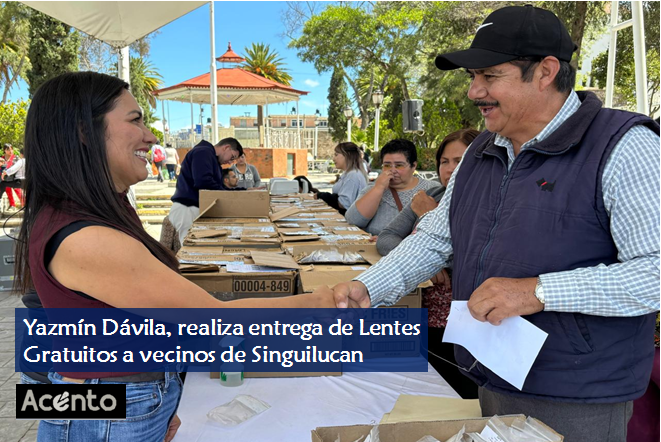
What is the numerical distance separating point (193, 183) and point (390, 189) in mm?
2511

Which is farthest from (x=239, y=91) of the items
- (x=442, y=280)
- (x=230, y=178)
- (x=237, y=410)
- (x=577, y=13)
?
(x=237, y=410)

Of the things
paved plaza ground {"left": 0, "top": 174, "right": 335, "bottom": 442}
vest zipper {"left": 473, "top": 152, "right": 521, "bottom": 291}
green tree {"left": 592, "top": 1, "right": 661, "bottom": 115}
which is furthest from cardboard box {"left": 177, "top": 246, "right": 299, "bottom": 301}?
green tree {"left": 592, "top": 1, "right": 661, "bottom": 115}

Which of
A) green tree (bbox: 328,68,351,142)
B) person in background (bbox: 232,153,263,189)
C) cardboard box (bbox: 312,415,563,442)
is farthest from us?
green tree (bbox: 328,68,351,142)

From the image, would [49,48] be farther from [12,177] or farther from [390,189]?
[390,189]

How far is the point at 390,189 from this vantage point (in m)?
4.01

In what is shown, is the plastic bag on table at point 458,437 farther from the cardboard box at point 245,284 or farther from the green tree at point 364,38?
the green tree at point 364,38

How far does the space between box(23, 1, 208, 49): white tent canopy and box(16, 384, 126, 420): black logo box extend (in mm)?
4550

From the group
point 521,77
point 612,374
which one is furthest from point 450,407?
point 521,77

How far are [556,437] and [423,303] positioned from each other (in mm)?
1523

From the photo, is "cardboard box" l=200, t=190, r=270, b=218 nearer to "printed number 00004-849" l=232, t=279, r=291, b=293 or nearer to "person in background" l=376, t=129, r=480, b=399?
"person in background" l=376, t=129, r=480, b=399

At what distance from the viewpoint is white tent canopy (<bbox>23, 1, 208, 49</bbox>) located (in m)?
5.00

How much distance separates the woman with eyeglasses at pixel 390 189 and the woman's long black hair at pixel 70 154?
2.72 metres

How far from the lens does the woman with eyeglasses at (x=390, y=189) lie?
3.93 m

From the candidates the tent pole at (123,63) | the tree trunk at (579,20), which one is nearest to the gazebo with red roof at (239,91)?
the tree trunk at (579,20)
